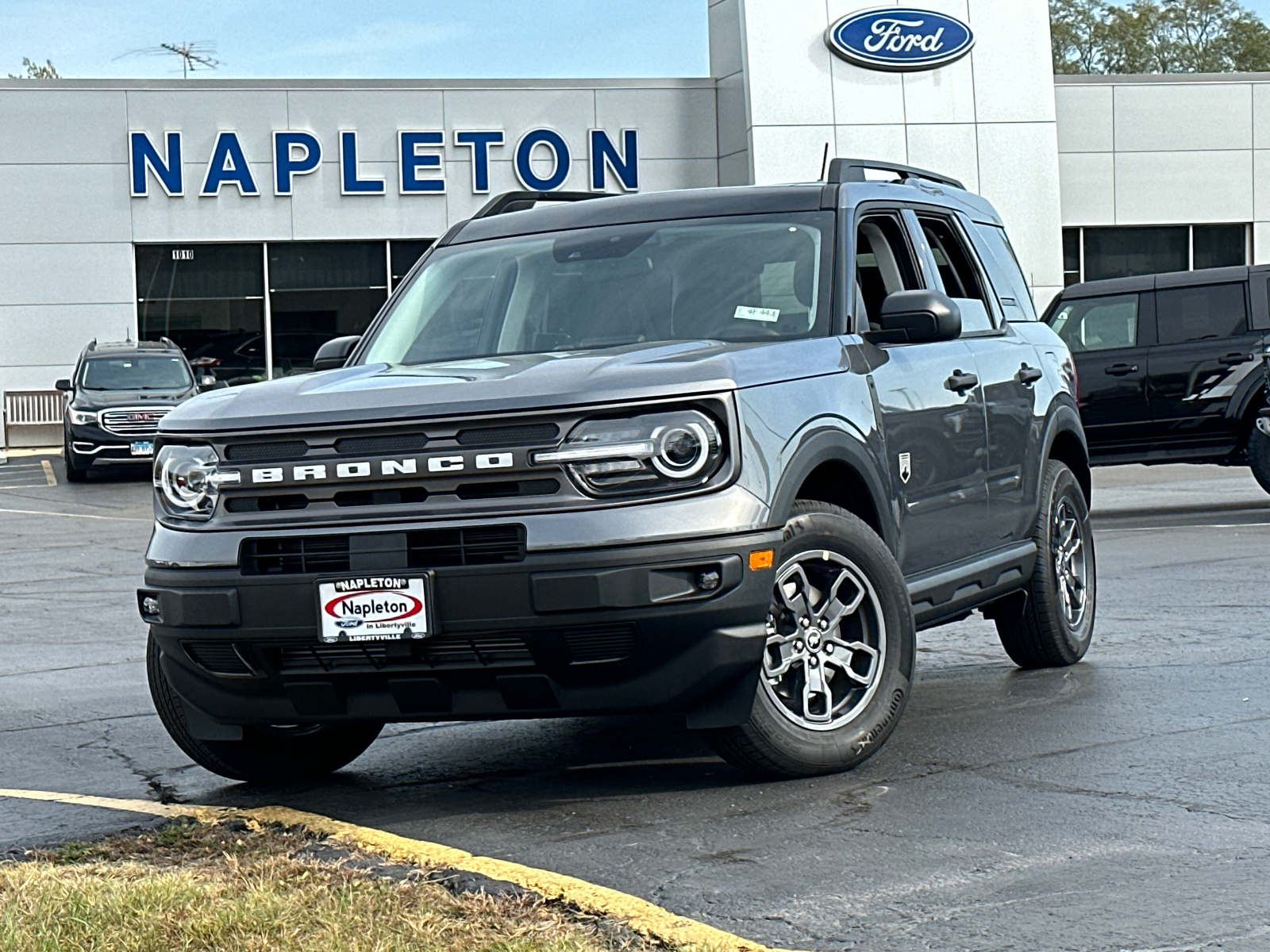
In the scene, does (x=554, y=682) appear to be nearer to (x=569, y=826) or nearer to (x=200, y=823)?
(x=569, y=826)

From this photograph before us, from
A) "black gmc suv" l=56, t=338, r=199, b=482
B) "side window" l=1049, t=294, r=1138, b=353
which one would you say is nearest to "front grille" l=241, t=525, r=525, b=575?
"side window" l=1049, t=294, r=1138, b=353

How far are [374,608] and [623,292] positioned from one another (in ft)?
6.03

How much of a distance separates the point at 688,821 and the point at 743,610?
61 cm

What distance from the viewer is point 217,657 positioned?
5250 mm

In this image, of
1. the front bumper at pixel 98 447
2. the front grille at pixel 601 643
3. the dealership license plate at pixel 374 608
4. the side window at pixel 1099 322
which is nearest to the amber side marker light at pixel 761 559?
the front grille at pixel 601 643

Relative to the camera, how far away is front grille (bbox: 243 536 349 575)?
507 centimetres

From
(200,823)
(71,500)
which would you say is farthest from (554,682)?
(71,500)

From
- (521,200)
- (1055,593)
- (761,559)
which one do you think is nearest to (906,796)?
(761,559)

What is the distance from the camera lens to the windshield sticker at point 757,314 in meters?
6.10

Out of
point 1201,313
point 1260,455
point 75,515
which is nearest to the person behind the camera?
point 1260,455

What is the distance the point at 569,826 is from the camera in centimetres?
504

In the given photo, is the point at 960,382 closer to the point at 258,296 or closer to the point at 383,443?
the point at 383,443

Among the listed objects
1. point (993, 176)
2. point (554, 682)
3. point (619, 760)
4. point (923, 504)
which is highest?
point (993, 176)

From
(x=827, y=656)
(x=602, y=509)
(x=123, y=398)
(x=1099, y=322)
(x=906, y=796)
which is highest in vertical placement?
(x=1099, y=322)
